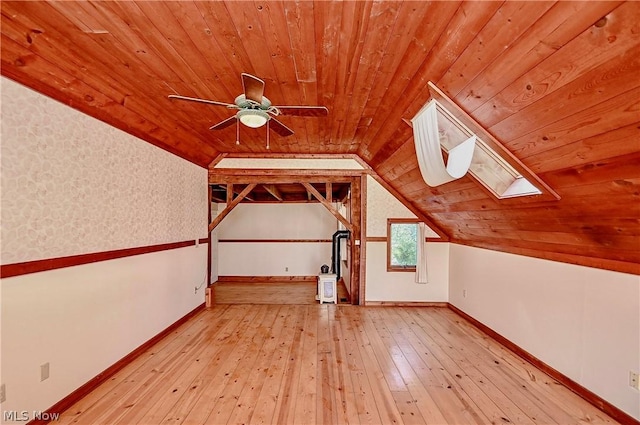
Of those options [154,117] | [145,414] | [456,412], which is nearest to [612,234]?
[456,412]

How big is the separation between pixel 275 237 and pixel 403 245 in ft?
13.2

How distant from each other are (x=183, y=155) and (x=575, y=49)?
177 inches

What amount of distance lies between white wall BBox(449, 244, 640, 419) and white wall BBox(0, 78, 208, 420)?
4.49 meters

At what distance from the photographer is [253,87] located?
75.8 inches

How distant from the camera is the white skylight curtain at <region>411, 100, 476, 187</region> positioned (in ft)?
7.14

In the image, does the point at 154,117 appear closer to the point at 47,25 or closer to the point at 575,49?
the point at 47,25

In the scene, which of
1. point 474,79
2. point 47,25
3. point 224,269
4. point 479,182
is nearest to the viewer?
point 47,25

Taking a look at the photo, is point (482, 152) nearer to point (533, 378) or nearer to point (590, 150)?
point (590, 150)

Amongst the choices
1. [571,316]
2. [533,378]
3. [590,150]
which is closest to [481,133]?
[590,150]

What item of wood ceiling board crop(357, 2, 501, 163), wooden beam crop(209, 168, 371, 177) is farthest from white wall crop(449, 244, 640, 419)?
wooden beam crop(209, 168, 371, 177)

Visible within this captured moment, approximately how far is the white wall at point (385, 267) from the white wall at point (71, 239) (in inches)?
132

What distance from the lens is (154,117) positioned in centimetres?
319

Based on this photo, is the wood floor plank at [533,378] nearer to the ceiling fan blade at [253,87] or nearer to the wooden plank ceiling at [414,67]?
the wooden plank ceiling at [414,67]

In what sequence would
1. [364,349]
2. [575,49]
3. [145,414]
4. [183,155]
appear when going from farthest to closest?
1. [183,155]
2. [364,349]
3. [145,414]
4. [575,49]
